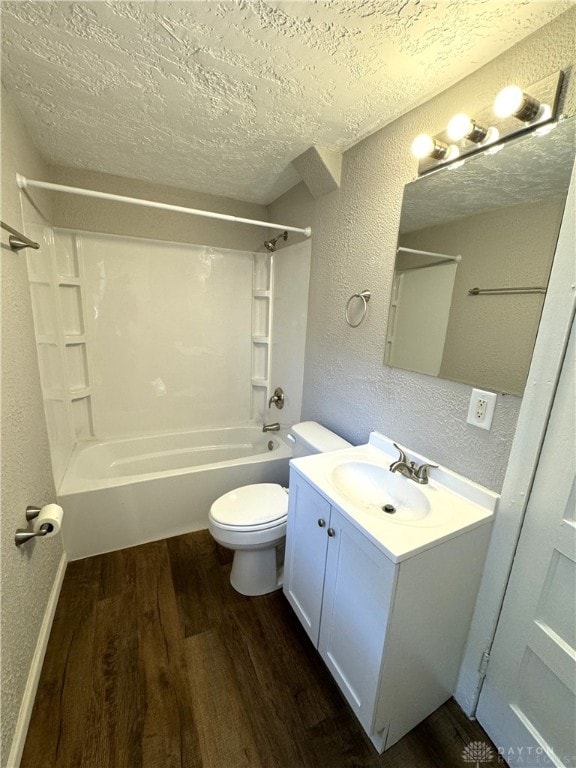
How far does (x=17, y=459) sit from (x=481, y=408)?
1651 millimetres

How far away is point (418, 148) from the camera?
1118 mm

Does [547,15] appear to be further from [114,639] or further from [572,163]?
[114,639]

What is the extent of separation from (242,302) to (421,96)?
1.83 metres

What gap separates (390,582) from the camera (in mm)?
872

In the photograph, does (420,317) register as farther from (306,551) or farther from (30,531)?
(30,531)

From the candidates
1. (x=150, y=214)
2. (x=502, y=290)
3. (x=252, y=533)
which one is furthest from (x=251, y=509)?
(x=150, y=214)

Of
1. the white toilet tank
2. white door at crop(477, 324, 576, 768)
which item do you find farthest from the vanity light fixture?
the white toilet tank

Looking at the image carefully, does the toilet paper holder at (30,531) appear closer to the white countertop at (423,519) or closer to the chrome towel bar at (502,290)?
the white countertop at (423,519)

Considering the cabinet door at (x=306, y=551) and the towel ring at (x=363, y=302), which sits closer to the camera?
the cabinet door at (x=306, y=551)

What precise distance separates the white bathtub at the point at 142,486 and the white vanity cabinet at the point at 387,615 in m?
0.98

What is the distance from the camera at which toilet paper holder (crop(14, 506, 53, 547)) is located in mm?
1045

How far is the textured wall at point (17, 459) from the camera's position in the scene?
1.00 metres

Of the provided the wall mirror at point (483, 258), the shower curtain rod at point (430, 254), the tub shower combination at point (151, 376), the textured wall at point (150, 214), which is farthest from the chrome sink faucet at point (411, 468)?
the textured wall at point (150, 214)

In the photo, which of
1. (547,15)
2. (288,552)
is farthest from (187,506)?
(547,15)
